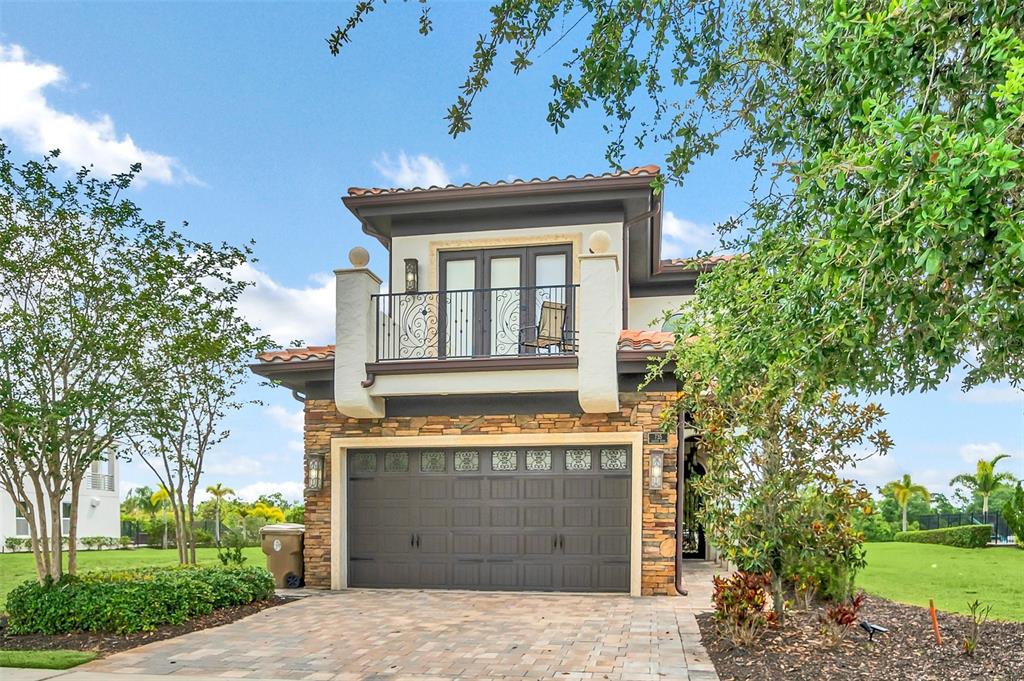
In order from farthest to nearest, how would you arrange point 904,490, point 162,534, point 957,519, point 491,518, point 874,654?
point 904,490
point 957,519
point 162,534
point 491,518
point 874,654

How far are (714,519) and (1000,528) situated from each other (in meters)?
24.5

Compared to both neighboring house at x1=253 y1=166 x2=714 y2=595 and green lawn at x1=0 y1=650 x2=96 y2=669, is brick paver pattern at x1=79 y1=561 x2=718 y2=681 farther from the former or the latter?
neighboring house at x1=253 y1=166 x2=714 y2=595

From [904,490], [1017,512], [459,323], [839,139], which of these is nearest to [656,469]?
[459,323]

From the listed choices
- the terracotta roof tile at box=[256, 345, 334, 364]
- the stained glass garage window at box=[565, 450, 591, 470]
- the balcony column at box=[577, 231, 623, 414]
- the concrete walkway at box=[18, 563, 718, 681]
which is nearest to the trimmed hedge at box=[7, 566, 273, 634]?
the concrete walkway at box=[18, 563, 718, 681]

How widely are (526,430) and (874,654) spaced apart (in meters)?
6.39

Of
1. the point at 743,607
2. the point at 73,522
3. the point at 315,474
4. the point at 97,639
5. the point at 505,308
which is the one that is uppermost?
the point at 505,308

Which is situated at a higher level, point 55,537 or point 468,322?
point 468,322

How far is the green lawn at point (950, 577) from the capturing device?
11992 mm

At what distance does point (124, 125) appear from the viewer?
40.1 feet

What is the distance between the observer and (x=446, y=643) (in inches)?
344

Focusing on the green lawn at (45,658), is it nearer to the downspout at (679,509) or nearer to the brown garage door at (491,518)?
the brown garage door at (491,518)

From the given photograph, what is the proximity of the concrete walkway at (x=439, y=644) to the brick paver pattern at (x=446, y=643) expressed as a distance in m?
0.01

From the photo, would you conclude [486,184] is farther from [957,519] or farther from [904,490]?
[957,519]

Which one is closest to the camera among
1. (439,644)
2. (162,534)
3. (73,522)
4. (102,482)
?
(439,644)
